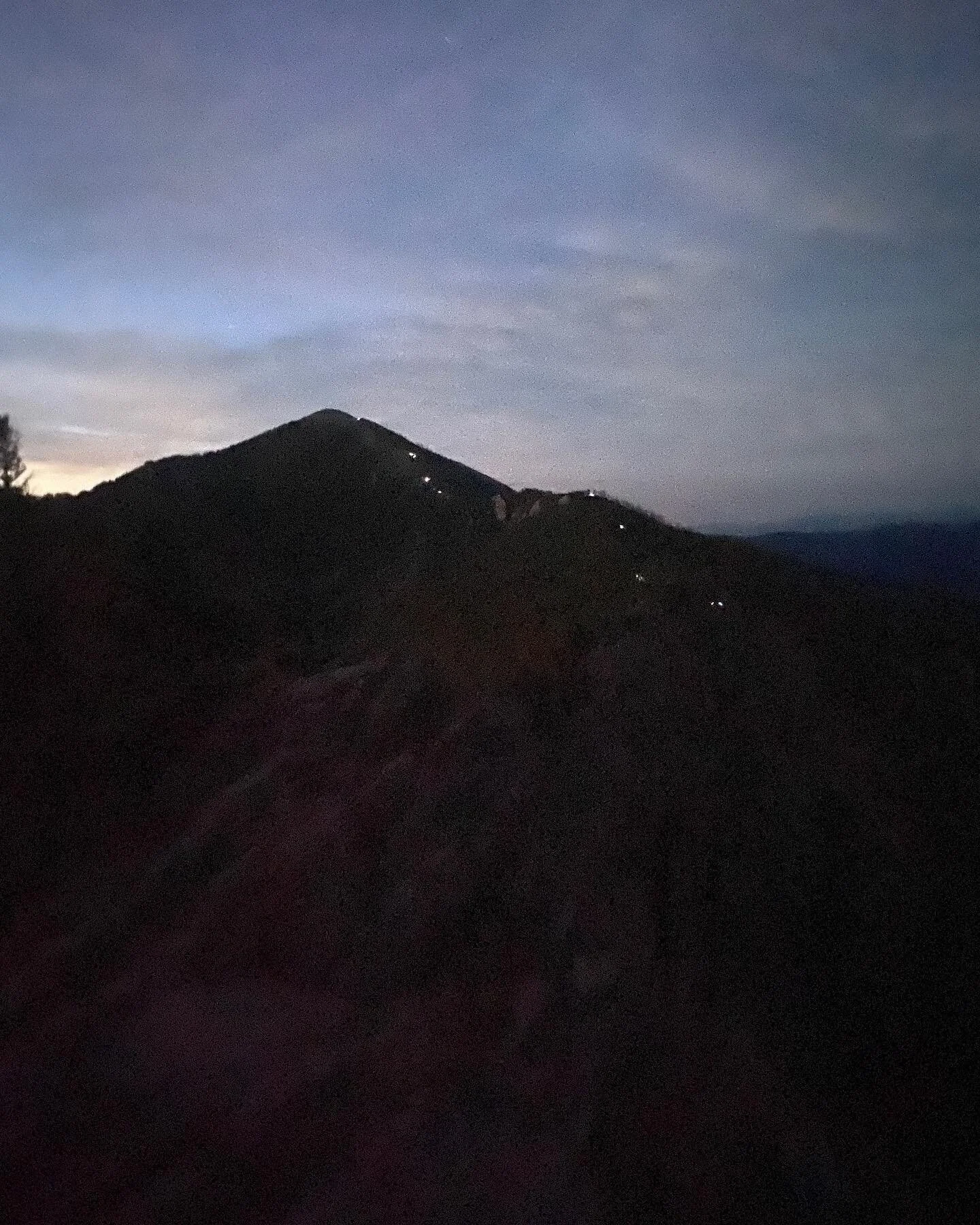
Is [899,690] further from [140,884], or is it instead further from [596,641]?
[140,884]

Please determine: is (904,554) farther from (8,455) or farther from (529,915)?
(8,455)

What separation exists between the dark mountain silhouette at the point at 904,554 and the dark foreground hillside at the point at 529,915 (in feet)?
3.49

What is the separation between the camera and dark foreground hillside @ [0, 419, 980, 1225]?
593cm

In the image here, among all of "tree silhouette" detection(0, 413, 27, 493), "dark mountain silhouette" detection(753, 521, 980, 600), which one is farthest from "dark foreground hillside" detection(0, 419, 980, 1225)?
"tree silhouette" detection(0, 413, 27, 493)

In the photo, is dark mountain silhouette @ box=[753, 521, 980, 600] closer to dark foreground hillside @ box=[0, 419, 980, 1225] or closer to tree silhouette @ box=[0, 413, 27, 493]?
dark foreground hillside @ box=[0, 419, 980, 1225]

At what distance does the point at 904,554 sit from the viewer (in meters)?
14.7

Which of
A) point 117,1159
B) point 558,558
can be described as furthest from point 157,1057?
→ point 558,558

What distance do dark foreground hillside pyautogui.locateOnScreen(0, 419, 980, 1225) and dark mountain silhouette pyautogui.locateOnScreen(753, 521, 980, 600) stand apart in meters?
1.06

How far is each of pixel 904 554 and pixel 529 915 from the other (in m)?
10.3

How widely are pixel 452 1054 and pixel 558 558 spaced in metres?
6.98

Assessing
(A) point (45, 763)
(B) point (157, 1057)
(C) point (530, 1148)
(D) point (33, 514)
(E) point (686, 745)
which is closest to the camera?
(C) point (530, 1148)

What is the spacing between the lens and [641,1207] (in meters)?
5.51

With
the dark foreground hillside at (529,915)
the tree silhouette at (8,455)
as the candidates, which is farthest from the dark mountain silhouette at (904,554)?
the tree silhouette at (8,455)

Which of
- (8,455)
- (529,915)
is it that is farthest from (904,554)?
(8,455)
